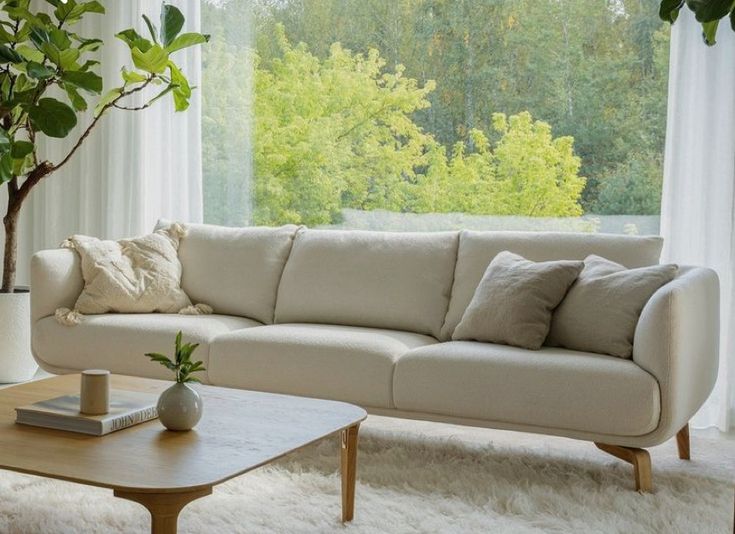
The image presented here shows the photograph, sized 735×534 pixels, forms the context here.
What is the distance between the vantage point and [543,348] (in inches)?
139

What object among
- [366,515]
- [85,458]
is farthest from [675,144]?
[85,458]

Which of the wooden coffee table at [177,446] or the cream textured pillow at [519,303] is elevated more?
the cream textured pillow at [519,303]

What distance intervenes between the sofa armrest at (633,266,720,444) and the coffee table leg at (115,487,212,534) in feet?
5.41

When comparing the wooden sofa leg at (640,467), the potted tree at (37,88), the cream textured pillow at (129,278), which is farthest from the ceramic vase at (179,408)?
the potted tree at (37,88)

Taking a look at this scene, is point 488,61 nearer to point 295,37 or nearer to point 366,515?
point 295,37

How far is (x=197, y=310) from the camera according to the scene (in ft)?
14.2

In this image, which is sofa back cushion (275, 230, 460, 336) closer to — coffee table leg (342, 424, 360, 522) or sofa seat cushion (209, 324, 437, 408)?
sofa seat cushion (209, 324, 437, 408)

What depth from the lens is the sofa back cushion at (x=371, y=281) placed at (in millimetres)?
3990

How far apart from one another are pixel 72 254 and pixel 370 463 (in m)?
1.71

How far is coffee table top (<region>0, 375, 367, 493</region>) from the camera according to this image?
2.16m

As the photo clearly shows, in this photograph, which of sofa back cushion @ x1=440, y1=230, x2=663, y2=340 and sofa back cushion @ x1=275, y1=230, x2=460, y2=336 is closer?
sofa back cushion @ x1=440, y1=230, x2=663, y2=340

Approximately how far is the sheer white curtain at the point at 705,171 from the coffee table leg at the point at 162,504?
2856 mm

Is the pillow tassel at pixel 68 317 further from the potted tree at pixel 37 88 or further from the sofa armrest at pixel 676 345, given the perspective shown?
the sofa armrest at pixel 676 345

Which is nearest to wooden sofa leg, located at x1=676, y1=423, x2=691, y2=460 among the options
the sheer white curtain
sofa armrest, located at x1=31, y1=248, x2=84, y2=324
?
the sheer white curtain
